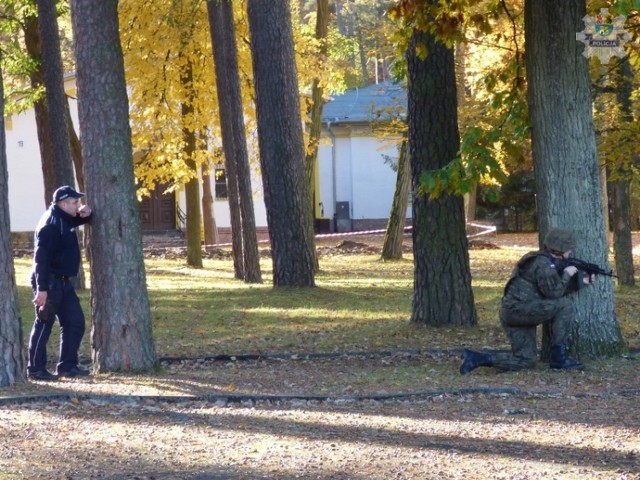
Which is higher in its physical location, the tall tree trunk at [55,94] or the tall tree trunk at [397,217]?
the tall tree trunk at [55,94]

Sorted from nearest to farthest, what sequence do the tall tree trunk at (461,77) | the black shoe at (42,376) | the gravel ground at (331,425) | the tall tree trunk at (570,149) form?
the gravel ground at (331,425)
the black shoe at (42,376)
the tall tree trunk at (570,149)
the tall tree trunk at (461,77)

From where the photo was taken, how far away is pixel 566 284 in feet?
33.6

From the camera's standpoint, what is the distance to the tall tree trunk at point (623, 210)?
17.5 metres

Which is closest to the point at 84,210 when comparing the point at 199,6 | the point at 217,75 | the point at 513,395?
the point at 513,395

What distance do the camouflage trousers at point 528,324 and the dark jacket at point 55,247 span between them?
409 centimetres

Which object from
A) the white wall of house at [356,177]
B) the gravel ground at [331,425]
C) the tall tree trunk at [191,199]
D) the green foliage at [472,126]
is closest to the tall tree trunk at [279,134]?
the green foliage at [472,126]

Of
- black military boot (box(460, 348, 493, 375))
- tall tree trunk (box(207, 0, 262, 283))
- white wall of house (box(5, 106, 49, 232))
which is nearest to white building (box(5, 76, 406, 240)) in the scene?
white wall of house (box(5, 106, 49, 232))

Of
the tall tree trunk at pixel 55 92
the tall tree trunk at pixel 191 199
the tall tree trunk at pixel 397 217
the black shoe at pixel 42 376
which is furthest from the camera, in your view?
the tall tree trunk at pixel 397 217

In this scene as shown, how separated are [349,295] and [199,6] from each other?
28.0 ft

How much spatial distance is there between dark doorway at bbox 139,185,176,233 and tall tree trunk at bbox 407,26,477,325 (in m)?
32.9

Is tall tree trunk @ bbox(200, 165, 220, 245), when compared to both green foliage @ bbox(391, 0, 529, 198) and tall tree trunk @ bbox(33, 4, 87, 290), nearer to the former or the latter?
tall tree trunk @ bbox(33, 4, 87, 290)

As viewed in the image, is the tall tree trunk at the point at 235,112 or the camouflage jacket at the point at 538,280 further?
the tall tree trunk at the point at 235,112

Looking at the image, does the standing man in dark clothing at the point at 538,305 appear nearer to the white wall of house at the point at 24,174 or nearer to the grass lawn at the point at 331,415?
the grass lawn at the point at 331,415

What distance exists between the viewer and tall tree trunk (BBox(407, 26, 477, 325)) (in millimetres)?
13312
